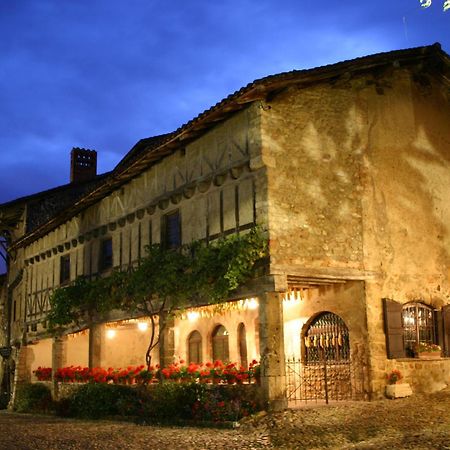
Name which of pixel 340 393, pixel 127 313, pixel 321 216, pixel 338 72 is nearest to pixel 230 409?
pixel 340 393

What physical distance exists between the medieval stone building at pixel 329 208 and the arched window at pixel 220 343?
147 centimetres

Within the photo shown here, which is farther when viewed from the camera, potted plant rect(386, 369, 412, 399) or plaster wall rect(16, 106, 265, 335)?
plaster wall rect(16, 106, 265, 335)

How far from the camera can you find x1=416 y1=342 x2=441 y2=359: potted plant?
14.9 meters

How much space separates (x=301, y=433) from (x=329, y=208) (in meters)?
5.28

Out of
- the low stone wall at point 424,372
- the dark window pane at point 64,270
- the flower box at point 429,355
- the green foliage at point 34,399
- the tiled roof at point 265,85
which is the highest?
the tiled roof at point 265,85

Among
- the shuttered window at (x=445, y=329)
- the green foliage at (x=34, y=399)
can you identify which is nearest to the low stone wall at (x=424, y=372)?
the shuttered window at (x=445, y=329)

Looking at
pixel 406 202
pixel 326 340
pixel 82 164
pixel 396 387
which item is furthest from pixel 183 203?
pixel 82 164

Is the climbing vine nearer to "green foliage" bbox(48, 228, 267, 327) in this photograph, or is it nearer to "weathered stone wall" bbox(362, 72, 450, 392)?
"green foliage" bbox(48, 228, 267, 327)

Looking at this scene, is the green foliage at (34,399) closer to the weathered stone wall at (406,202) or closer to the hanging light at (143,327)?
the hanging light at (143,327)

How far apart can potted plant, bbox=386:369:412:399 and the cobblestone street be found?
0.25m

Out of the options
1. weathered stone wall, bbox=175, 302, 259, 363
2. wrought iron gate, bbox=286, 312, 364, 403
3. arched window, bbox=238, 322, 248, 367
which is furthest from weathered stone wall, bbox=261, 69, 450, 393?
arched window, bbox=238, 322, 248, 367

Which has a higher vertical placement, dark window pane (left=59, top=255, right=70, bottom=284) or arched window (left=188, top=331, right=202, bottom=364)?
dark window pane (left=59, top=255, right=70, bottom=284)

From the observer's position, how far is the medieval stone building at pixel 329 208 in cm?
1366

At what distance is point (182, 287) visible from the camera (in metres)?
15.1
